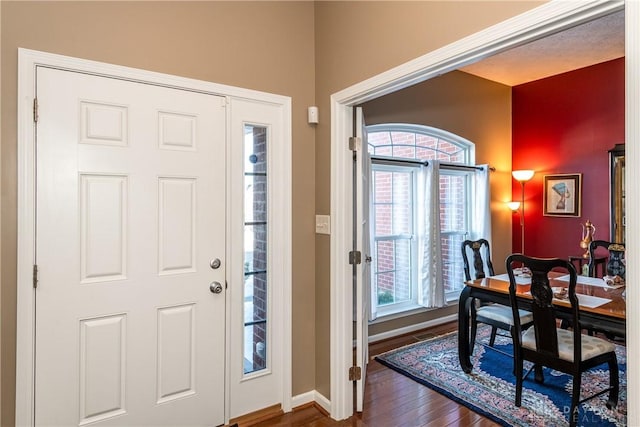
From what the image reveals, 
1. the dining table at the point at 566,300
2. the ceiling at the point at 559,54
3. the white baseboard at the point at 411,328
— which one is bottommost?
the white baseboard at the point at 411,328

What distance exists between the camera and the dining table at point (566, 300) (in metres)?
2.23

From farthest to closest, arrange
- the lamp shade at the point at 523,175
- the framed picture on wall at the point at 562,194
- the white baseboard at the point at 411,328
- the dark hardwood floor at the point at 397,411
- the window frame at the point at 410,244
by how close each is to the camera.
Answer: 1. the lamp shade at the point at 523,175
2. the framed picture on wall at the point at 562,194
3. the window frame at the point at 410,244
4. the white baseboard at the point at 411,328
5. the dark hardwood floor at the point at 397,411

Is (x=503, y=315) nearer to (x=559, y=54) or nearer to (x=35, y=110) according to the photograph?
(x=559, y=54)

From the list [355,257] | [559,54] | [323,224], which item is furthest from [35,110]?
[559,54]

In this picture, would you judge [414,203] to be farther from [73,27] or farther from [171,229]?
[73,27]

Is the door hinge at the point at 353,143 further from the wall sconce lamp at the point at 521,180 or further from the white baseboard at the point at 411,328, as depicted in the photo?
the wall sconce lamp at the point at 521,180

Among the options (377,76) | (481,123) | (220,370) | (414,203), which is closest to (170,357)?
(220,370)

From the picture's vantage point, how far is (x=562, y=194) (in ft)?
14.7

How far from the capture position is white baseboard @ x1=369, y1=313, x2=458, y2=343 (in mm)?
3808

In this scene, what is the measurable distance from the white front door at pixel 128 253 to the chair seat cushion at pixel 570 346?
6.68ft

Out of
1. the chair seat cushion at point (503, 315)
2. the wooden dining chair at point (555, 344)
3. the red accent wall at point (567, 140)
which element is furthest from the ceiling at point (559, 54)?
the chair seat cushion at point (503, 315)

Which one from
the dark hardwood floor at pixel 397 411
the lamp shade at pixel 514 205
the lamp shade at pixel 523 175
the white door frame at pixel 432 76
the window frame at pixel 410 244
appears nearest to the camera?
the white door frame at pixel 432 76

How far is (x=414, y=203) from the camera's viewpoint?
4199 mm

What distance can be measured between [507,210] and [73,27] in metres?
4.88
